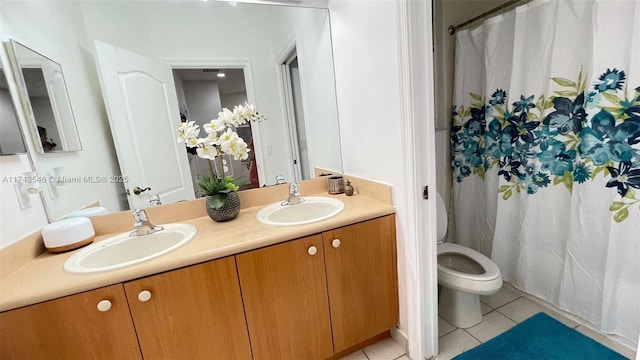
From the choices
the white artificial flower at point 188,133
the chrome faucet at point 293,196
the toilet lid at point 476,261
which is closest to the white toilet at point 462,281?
the toilet lid at point 476,261

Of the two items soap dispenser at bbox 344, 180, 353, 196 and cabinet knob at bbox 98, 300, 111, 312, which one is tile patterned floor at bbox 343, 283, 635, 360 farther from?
cabinet knob at bbox 98, 300, 111, 312

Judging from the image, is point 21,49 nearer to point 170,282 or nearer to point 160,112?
point 160,112

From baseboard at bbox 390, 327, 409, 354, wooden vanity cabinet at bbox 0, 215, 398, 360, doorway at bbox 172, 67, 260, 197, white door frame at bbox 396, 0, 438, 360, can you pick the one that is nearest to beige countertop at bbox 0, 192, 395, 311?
wooden vanity cabinet at bbox 0, 215, 398, 360

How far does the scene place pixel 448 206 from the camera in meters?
2.20

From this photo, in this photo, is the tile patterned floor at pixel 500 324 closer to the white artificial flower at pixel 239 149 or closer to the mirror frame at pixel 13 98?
the white artificial flower at pixel 239 149

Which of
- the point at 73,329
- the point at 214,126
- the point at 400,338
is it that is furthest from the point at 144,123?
the point at 400,338

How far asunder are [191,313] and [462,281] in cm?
134

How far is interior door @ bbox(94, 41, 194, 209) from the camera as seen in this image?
50.7 inches

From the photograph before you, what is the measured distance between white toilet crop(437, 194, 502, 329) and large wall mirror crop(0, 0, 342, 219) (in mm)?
913

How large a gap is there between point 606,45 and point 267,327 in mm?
1990

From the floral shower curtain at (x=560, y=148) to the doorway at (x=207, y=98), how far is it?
1.60 meters

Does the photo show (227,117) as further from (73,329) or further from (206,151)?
(73,329)

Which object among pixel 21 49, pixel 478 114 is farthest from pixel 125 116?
pixel 478 114

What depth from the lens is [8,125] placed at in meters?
0.99
